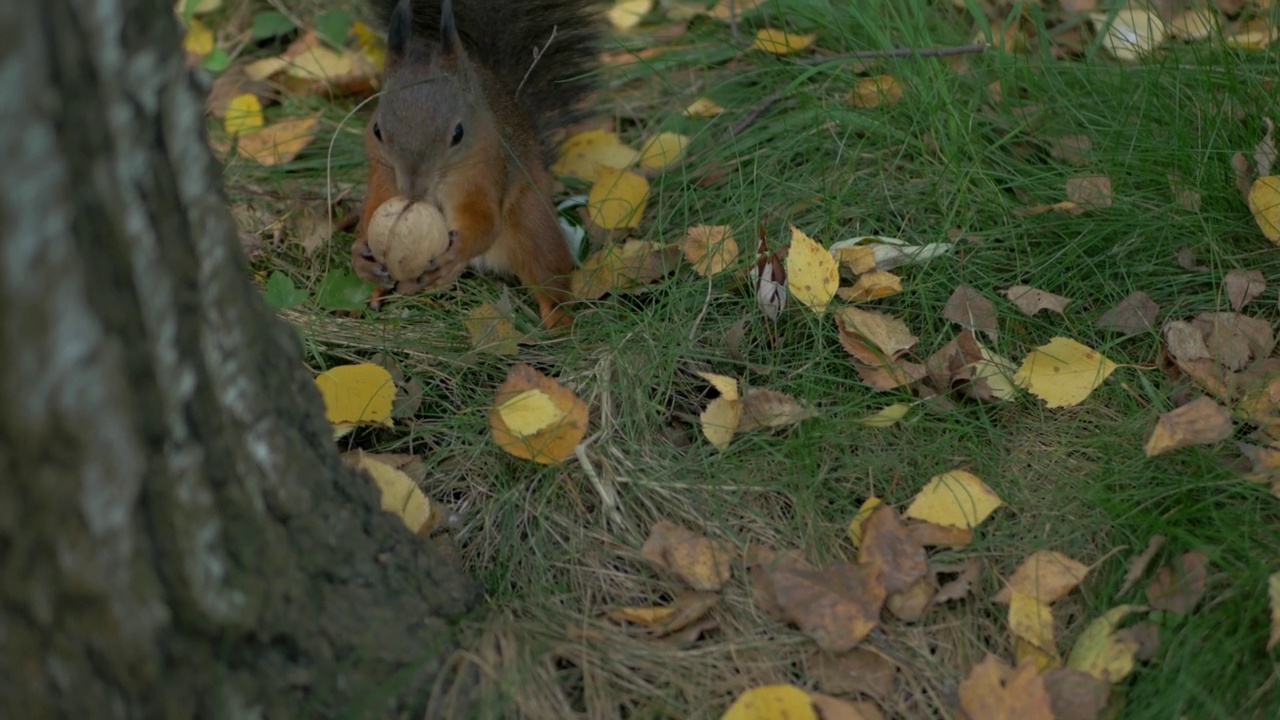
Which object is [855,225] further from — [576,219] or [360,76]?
[360,76]

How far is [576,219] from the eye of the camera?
2314 millimetres

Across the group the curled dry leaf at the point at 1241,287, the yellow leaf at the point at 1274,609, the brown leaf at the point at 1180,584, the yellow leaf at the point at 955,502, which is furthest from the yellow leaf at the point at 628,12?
the yellow leaf at the point at 1274,609

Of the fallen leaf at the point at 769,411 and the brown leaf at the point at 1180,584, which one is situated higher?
the fallen leaf at the point at 769,411

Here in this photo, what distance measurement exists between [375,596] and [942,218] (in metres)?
1.16

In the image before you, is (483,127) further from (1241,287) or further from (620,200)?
(1241,287)

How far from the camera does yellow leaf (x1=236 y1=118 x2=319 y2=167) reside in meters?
2.35

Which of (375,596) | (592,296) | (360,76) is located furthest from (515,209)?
(375,596)

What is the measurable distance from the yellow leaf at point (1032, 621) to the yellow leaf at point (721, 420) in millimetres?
424

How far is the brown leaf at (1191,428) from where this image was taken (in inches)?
59.3

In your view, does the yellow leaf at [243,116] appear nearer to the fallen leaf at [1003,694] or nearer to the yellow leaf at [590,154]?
the yellow leaf at [590,154]

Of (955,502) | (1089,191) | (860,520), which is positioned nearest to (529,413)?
(860,520)

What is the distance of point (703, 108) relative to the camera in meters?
2.36

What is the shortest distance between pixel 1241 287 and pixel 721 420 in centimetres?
82

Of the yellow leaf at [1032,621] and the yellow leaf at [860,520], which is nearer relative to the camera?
the yellow leaf at [1032,621]
